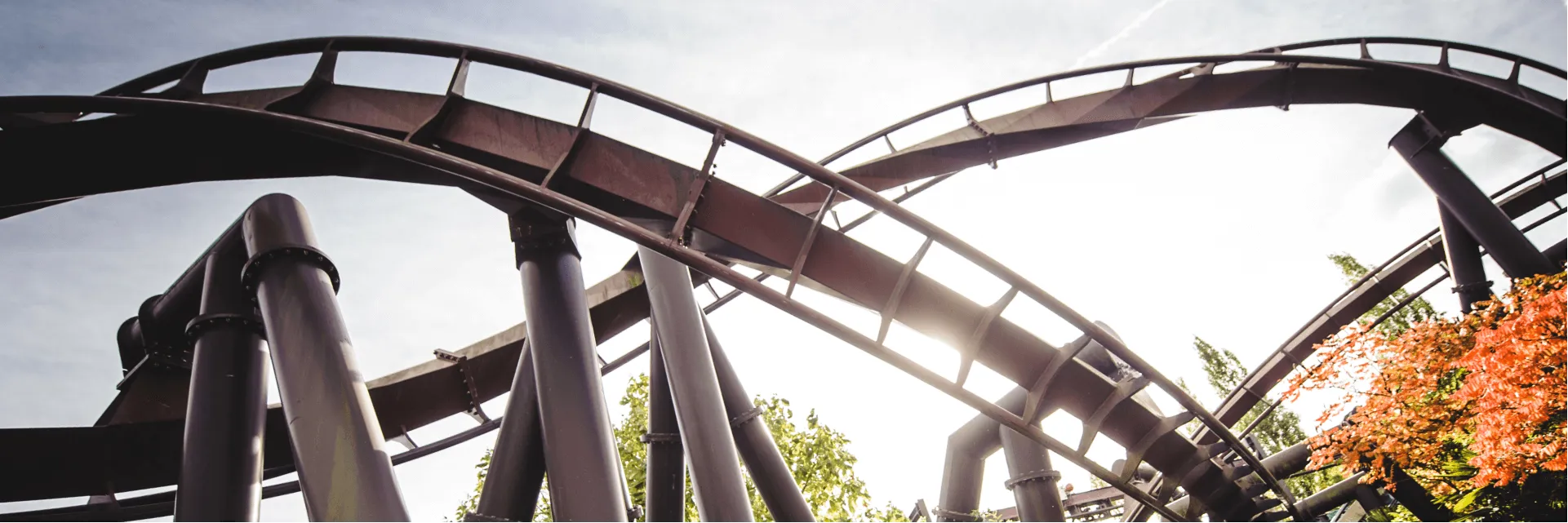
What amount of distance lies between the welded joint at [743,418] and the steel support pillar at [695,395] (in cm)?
60

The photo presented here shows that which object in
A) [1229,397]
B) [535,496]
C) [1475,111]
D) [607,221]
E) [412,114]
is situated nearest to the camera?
[607,221]

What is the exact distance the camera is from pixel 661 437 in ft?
27.9

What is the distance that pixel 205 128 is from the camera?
6.96 metres

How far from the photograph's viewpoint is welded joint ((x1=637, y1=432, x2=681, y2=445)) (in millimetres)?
8477

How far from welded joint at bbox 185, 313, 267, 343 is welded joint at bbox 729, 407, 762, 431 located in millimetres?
4223

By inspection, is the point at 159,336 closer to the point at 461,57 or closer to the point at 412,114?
the point at 412,114

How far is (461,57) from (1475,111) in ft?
43.8

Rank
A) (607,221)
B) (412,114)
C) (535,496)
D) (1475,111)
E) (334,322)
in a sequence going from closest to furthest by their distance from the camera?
(334,322)
(607,221)
(535,496)
(412,114)
(1475,111)

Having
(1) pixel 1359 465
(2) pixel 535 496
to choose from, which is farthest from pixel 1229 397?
(2) pixel 535 496

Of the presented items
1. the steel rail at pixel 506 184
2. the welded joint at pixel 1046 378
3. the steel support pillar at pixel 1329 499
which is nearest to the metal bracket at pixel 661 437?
the steel rail at pixel 506 184

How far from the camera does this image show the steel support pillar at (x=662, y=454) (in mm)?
8273

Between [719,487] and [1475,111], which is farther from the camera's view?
[1475,111]

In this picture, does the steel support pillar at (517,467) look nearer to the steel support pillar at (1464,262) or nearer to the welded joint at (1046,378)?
the welded joint at (1046,378)

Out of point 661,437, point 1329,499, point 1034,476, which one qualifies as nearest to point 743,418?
point 661,437
